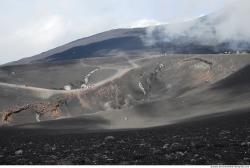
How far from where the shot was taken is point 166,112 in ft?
150

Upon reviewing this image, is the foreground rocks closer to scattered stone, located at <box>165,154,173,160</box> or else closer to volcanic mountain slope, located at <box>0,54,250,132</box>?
scattered stone, located at <box>165,154,173,160</box>

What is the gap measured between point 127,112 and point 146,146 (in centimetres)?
2434

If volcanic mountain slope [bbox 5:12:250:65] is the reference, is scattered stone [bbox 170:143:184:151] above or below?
below

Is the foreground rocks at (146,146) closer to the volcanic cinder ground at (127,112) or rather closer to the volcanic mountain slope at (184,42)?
the volcanic cinder ground at (127,112)

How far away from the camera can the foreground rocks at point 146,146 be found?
710 inches

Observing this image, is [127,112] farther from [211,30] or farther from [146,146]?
[211,30]

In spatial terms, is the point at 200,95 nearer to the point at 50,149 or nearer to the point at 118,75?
the point at 50,149

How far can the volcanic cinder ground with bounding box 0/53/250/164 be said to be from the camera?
20438mm

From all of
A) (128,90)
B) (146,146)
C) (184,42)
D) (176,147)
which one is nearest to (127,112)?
(146,146)

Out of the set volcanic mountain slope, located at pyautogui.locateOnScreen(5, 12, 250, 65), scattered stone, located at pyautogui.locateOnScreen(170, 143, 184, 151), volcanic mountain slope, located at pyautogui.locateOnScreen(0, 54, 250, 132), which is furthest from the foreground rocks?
volcanic mountain slope, located at pyautogui.locateOnScreen(5, 12, 250, 65)

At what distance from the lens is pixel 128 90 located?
84375 millimetres

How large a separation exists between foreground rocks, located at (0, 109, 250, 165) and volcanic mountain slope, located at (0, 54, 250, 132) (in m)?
11.6

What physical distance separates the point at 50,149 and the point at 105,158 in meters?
5.46

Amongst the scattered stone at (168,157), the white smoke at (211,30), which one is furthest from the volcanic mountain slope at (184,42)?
the scattered stone at (168,157)
